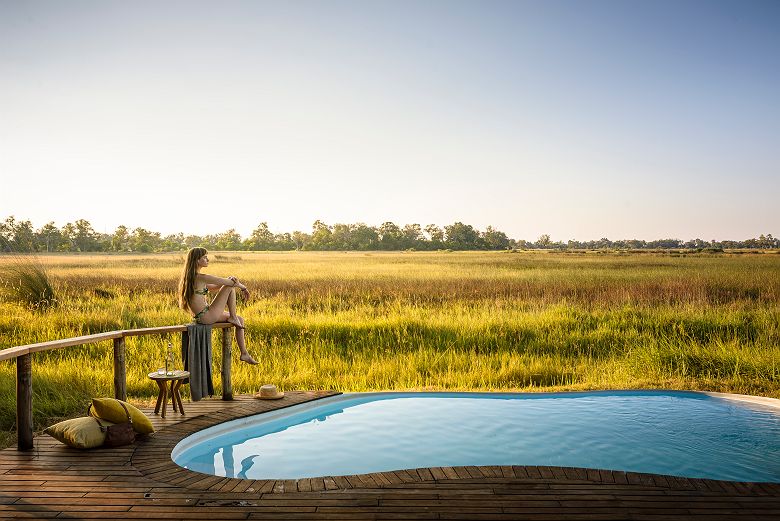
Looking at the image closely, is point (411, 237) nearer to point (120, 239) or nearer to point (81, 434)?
point (120, 239)

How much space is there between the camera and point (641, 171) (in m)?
26.8

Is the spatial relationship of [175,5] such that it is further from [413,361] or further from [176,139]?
[176,139]

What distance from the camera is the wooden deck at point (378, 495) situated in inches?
132

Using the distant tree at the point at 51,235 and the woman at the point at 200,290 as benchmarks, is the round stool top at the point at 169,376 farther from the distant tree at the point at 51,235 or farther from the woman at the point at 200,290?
the distant tree at the point at 51,235

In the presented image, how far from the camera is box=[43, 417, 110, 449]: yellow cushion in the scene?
4.74 metres

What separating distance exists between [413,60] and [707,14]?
8165mm

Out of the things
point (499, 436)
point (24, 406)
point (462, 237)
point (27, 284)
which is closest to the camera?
point (24, 406)

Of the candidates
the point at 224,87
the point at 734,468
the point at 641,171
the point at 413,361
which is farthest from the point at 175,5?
the point at 641,171

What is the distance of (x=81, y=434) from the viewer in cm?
475

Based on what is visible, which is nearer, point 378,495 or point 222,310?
point 378,495

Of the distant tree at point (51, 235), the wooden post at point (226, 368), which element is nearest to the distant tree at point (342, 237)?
the distant tree at point (51, 235)

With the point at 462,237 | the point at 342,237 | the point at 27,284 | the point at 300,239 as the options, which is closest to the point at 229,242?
the point at 300,239

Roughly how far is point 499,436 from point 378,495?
8.93 ft

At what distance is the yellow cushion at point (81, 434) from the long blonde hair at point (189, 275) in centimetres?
189
